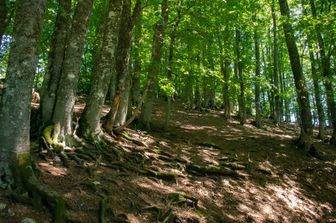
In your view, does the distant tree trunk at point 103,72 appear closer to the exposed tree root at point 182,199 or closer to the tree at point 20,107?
the exposed tree root at point 182,199

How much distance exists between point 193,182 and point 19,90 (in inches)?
231

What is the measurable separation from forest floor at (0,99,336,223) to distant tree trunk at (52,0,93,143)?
43.2 inches

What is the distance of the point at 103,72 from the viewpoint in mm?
10234

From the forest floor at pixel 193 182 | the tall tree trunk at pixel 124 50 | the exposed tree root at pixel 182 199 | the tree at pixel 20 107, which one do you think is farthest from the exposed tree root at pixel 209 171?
the tree at pixel 20 107

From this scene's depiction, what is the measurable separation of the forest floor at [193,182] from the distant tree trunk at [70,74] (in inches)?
43.2

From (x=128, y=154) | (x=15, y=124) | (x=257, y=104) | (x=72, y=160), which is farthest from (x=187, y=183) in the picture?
(x=257, y=104)

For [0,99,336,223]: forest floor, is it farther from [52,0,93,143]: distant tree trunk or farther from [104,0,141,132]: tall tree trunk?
[104,0,141,132]: tall tree trunk

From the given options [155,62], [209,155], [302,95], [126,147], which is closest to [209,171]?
[209,155]

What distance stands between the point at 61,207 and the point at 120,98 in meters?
6.29

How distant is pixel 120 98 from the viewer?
38.9 feet

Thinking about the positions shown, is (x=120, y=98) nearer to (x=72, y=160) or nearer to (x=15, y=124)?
(x=72, y=160)

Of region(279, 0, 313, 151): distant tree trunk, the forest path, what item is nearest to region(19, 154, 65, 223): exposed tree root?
the forest path

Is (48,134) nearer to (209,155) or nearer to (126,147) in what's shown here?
(126,147)

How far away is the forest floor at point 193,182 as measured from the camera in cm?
724
